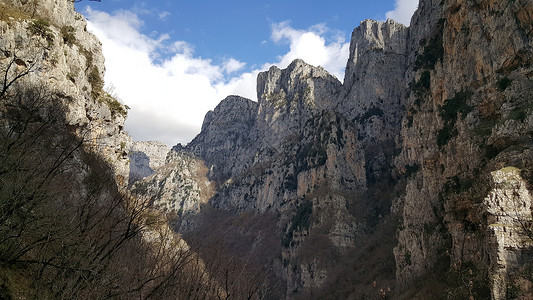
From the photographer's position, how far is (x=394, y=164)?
86.1 meters

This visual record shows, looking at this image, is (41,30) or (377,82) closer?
(41,30)

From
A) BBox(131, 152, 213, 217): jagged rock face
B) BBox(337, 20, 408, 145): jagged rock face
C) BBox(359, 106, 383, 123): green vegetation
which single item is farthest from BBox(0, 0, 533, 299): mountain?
BBox(131, 152, 213, 217): jagged rock face

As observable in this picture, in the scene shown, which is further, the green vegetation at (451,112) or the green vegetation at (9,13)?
the green vegetation at (451,112)

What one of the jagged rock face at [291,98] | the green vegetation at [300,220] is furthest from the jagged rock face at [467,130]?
the jagged rock face at [291,98]

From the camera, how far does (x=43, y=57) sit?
2166 cm

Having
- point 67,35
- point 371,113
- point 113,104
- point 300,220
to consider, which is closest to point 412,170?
point 300,220

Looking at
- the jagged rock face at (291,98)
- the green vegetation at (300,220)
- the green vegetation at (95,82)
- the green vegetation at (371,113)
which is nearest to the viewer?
the green vegetation at (95,82)

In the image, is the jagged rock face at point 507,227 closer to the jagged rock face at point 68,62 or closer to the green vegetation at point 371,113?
the jagged rock face at point 68,62

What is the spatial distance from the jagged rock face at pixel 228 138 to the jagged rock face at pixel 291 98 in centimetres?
1428

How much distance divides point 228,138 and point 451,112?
494 ft

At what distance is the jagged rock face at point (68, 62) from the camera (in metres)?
19.8

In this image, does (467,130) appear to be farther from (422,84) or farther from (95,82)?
(95,82)

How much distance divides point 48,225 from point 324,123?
95467 mm

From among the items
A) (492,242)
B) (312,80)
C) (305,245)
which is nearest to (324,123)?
(305,245)
